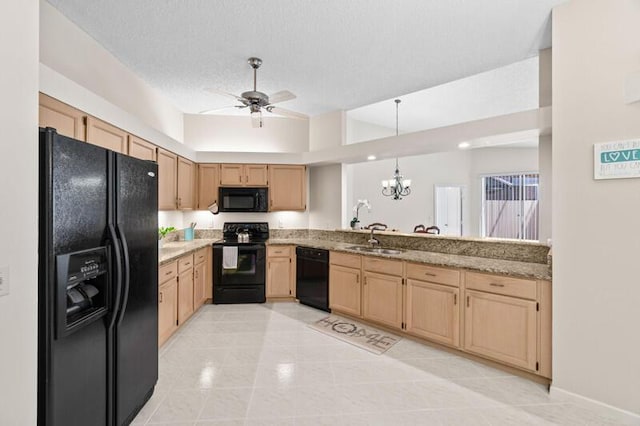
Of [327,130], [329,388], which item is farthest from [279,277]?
[327,130]

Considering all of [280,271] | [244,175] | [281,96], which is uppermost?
[281,96]

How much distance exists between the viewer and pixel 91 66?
269 cm

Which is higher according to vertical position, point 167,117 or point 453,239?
point 167,117

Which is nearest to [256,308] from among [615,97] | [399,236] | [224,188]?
[224,188]

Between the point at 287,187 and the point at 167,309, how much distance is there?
2506 mm

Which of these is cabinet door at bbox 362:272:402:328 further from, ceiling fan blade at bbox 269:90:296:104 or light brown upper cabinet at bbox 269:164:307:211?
ceiling fan blade at bbox 269:90:296:104

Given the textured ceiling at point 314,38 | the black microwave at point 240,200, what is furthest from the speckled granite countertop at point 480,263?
the textured ceiling at point 314,38

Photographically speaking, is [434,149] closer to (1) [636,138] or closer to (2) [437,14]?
(2) [437,14]

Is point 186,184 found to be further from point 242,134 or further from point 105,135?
point 105,135

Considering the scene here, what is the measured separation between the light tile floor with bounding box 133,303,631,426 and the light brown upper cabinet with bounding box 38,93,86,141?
Result: 6.69 feet

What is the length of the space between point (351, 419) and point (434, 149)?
9.95 feet

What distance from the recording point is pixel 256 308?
4.17 m

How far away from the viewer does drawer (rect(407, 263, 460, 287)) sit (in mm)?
Result: 2770

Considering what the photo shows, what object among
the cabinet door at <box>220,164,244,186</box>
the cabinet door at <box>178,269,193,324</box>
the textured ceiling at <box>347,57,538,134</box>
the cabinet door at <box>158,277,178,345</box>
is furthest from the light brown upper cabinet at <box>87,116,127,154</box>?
the textured ceiling at <box>347,57,538,134</box>
